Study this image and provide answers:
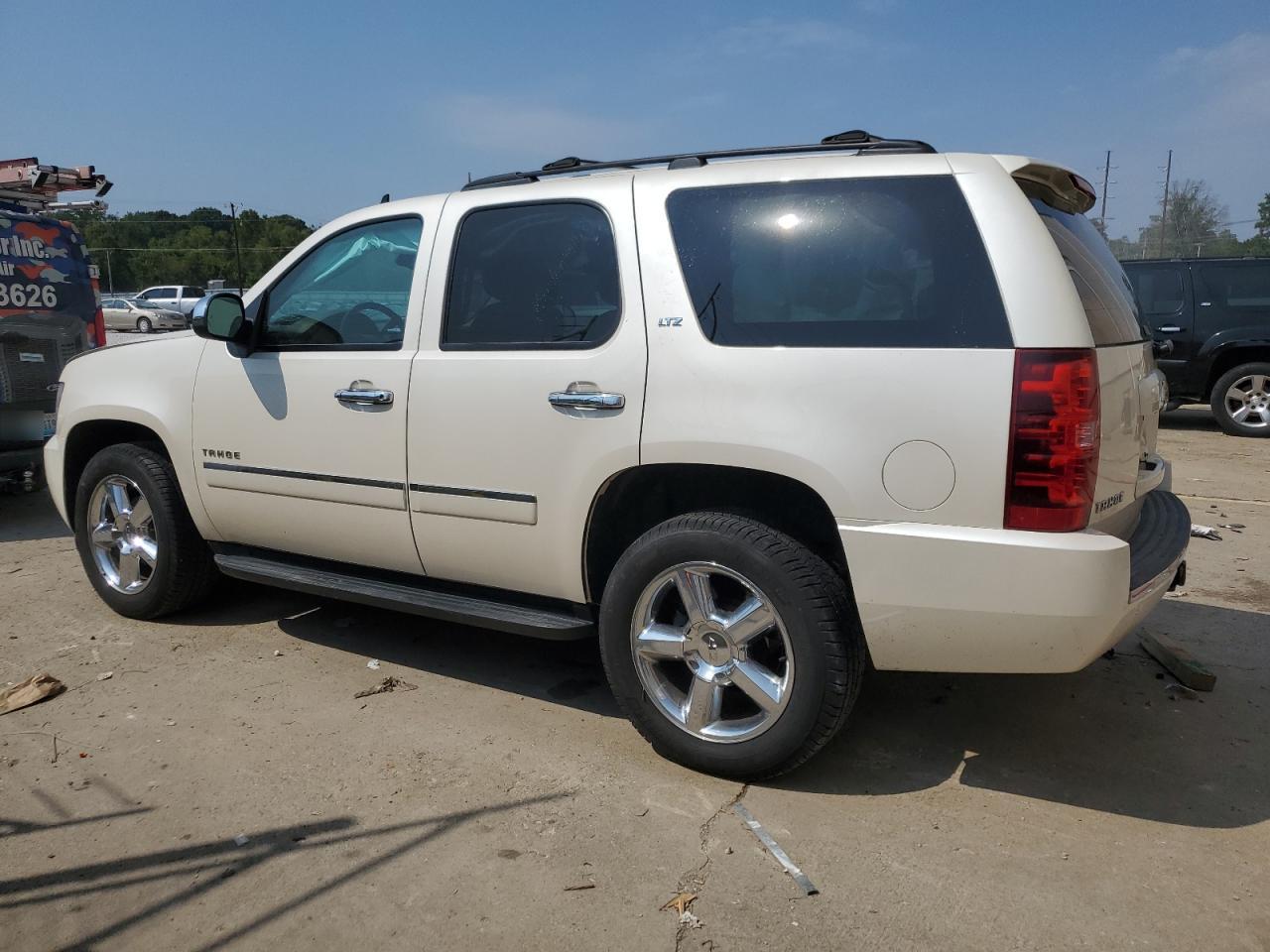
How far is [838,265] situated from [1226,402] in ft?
31.0

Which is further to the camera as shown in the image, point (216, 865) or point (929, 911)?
point (216, 865)

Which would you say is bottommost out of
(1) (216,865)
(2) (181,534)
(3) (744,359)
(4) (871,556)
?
(1) (216,865)

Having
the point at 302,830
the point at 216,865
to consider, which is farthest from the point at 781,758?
the point at 216,865

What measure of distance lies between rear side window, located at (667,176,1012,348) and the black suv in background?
8.86 metres

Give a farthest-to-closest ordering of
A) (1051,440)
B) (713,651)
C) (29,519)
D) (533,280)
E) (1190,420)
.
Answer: (1190,420), (29,519), (533,280), (713,651), (1051,440)

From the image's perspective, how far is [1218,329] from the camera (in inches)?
410

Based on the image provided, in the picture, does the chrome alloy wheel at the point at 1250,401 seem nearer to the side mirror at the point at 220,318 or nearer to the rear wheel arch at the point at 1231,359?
the rear wheel arch at the point at 1231,359

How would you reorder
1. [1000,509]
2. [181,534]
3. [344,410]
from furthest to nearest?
[181,534] < [344,410] < [1000,509]

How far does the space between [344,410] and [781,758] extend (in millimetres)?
2100

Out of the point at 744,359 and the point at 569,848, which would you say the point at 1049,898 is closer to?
the point at 569,848

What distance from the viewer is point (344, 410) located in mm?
3818

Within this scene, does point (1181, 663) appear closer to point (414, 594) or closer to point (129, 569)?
point (414, 594)

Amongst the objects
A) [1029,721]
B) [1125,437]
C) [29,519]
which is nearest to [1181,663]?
[1029,721]

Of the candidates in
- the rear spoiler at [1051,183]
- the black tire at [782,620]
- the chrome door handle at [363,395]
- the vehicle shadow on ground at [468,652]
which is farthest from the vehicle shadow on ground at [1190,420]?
the chrome door handle at [363,395]
